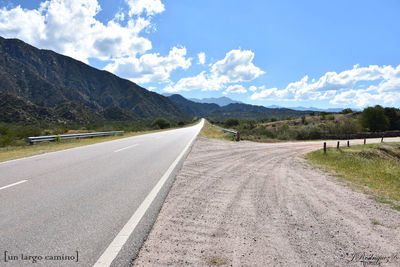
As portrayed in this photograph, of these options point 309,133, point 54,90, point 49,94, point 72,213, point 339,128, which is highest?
point 54,90

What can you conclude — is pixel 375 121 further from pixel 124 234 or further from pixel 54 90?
pixel 54 90

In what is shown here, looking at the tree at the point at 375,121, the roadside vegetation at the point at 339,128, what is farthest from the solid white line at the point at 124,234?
the tree at the point at 375,121

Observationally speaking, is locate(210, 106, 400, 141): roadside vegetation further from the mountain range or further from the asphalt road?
the mountain range

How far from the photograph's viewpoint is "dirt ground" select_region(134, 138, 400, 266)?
100 inches

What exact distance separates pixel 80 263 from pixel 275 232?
2.53 meters

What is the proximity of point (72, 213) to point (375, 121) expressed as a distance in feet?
167

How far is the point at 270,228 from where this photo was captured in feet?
10.6

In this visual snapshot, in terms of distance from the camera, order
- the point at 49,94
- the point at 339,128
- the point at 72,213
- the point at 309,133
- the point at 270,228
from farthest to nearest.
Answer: the point at 49,94 → the point at 339,128 → the point at 309,133 → the point at 72,213 → the point at 270,228

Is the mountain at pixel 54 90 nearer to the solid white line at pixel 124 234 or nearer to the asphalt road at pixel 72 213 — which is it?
the asphalt road at pixel 72 213

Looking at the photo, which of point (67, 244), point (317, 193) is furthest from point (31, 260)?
point (317, 193)

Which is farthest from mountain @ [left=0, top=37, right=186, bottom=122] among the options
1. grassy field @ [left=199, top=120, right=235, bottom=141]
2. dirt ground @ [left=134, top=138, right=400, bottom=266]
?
dirt ground @ [left=134, top=138, right=400, bottom=266]

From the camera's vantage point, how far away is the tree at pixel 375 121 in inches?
1587

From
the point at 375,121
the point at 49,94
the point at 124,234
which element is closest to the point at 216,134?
the point at 124,234

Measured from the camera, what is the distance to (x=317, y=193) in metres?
5.11
